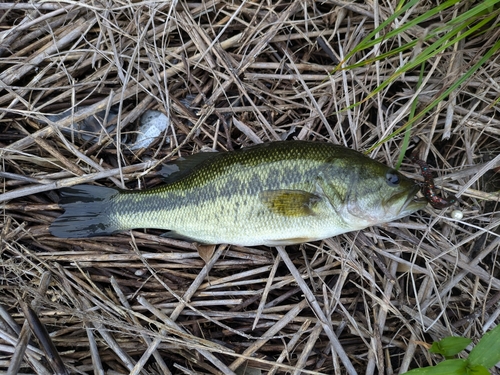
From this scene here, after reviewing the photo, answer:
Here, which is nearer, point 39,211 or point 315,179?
point 315,179

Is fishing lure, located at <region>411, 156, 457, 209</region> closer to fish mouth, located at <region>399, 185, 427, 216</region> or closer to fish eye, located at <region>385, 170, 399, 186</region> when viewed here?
fish mouth, located at <region>399, 185, 427, 216</region>

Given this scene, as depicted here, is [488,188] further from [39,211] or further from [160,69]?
[39,211]

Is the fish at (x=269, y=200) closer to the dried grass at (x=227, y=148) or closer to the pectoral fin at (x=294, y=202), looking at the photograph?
the pectoral fin at (x=294, y=202)

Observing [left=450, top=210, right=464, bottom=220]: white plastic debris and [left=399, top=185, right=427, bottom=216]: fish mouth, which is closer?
[left=399, top=185, right=427, bottom=216]: fish mouth

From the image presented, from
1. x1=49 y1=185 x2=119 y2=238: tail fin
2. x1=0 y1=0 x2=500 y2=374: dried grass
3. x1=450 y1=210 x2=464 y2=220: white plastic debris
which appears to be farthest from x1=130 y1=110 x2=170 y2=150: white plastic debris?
x1=450 y1=210 x2=464 y2=220: white plastic debris

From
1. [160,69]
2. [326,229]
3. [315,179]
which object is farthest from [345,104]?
[160,69]
